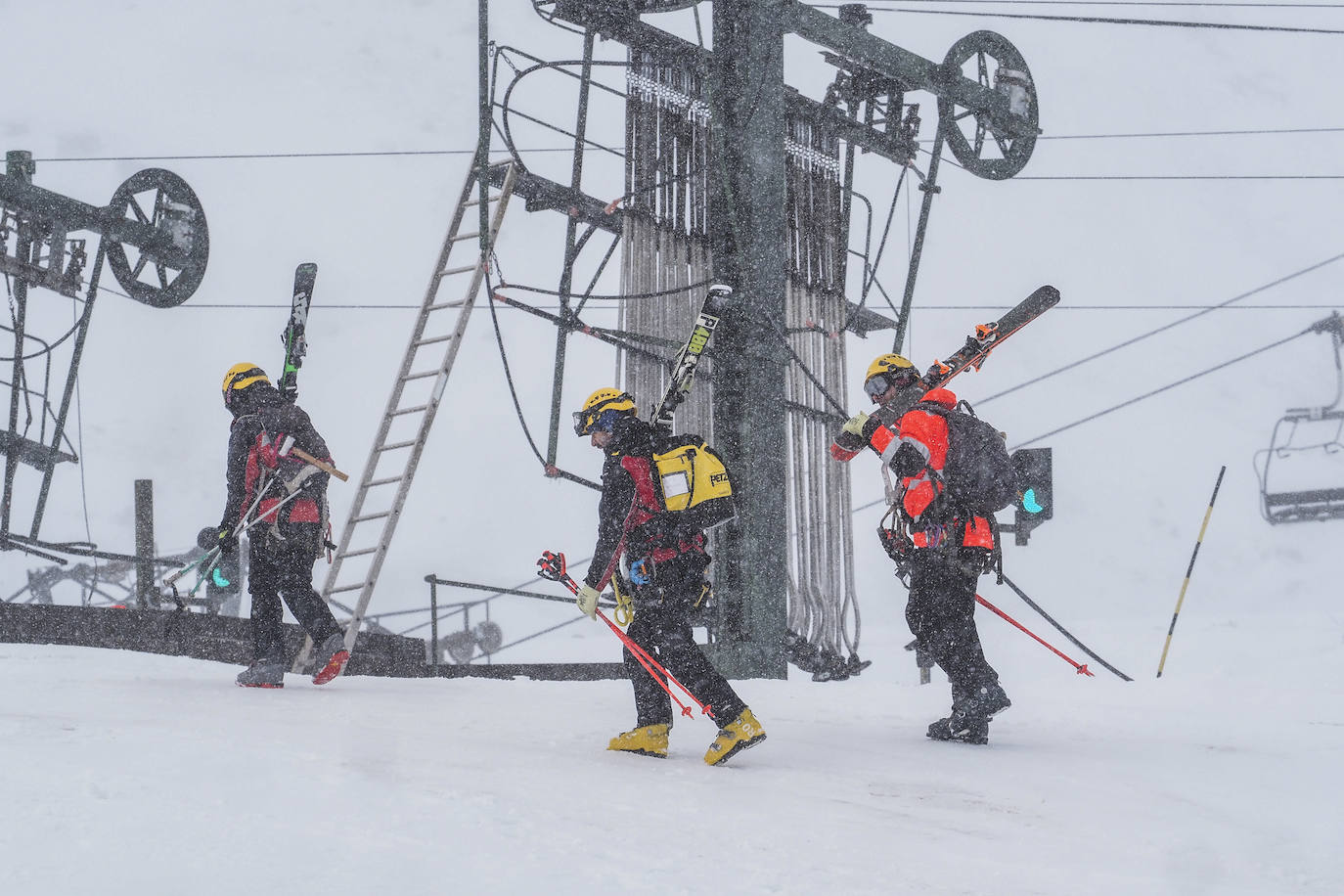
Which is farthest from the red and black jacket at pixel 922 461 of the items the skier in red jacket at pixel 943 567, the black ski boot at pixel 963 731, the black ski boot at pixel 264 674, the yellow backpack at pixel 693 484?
the black ski boot at pixel 264 674

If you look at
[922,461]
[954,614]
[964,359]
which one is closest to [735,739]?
[954,614]

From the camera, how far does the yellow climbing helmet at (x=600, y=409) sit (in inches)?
234

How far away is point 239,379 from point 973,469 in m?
4.35

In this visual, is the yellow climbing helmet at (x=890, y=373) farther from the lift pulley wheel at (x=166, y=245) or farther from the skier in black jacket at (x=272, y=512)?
the lift pulley wheel at (x=166, y=245)

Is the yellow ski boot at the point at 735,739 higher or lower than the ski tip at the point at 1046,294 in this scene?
lower

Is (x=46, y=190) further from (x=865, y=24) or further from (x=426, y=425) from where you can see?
(x=865, y=24)

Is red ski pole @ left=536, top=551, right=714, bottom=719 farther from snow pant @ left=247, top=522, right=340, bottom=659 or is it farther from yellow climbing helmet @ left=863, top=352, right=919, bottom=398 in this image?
snow pant @ left=247, top=522, right=340, bottom=659

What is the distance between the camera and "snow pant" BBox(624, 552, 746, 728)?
5609 millimetres

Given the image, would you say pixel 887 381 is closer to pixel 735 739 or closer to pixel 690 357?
pixel 690 357

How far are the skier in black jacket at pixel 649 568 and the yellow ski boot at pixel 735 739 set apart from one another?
0.25 feet

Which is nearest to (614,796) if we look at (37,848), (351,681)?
(37,848)

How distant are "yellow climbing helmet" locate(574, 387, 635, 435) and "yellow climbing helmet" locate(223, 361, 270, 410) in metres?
2.92

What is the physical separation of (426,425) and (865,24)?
547cm

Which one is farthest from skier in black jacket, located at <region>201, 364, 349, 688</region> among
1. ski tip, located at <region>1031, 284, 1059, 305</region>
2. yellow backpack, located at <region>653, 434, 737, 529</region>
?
ski tip, located at <region>1031, 284, 1059, 305</region>
